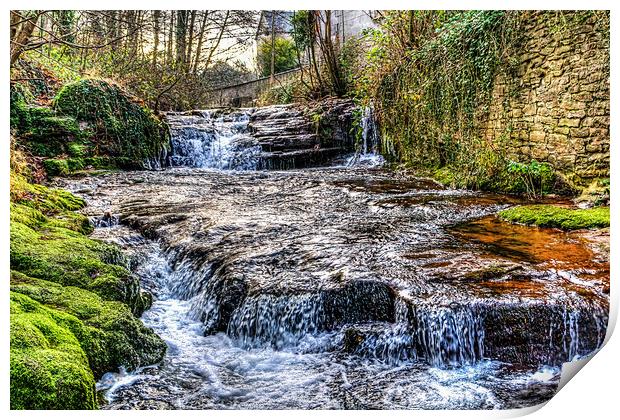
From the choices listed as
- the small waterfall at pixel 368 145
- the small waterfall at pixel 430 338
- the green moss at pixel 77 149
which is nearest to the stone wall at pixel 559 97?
the small waterfall at pixel 430 338

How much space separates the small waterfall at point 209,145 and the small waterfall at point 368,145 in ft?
5.80

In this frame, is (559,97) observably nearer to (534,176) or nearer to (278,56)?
(534,176)

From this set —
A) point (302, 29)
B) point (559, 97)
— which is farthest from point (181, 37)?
point (559, 97)

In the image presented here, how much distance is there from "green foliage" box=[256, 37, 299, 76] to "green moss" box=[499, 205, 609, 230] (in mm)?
4360

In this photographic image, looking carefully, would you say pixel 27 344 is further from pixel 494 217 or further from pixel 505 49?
pixel 505 49

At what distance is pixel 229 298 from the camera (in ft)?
9.98

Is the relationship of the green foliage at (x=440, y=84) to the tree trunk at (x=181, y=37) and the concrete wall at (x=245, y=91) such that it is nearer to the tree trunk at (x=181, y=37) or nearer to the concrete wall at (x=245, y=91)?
the concrete wall at (x=245, y=91)

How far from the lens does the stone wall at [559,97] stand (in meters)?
4.45

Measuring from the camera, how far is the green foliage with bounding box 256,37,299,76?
732 centimetres

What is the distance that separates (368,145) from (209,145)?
2844 millimetres

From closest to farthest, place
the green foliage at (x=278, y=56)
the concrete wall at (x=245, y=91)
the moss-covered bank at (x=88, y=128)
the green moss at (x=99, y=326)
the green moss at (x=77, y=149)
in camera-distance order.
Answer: the green moss at (x=99, y=326) → the moss-covered bank at (x=88, y=128) → the green moss at (x=77, y=149) → the green foliage at (x=278, y=56) → the concrete wall at (x=245, y=91)

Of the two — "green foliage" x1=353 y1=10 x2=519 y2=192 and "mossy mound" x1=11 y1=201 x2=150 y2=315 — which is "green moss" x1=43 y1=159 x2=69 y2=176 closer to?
"mossy mound" x1=11 y1=201 x2=150 y2=315

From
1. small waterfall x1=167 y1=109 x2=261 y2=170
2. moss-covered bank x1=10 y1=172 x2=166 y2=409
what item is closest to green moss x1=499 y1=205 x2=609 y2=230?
moss-covered bank x1=10 y1=172 x2=166 y2=409

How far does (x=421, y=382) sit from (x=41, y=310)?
1775 mm
